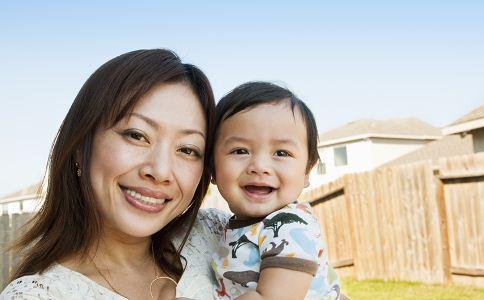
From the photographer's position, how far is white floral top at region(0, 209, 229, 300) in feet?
7.23

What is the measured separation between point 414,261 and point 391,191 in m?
1.38

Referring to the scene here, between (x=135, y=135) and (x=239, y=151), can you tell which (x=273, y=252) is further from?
(x=135, y=135)

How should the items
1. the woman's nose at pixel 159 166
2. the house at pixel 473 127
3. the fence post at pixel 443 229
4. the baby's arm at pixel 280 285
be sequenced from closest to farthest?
the baby's arm at pixel 280 285 < the woman's nose at pixel 159 166 < the fence post at pixel 443 229 < the house at pixel 473 127

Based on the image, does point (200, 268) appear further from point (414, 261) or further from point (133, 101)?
point (414, 261)

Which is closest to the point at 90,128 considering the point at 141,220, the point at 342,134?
the point at 141,220

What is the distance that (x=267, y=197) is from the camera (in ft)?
8.61

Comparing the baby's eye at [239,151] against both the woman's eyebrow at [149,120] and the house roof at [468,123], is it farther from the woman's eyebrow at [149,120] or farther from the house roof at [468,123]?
the house roof at [468,123]

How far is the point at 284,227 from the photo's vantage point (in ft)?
7.99

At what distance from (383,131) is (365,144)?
160cm

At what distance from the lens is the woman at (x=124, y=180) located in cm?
247

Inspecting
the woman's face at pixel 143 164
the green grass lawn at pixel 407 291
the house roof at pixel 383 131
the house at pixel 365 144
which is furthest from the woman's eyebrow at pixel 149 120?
the house roof at pixel 383 131

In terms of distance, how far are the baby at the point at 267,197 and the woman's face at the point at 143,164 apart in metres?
0.25

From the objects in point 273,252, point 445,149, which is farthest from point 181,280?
point 445,149

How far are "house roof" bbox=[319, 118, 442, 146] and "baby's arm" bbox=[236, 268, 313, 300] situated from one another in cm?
2598
